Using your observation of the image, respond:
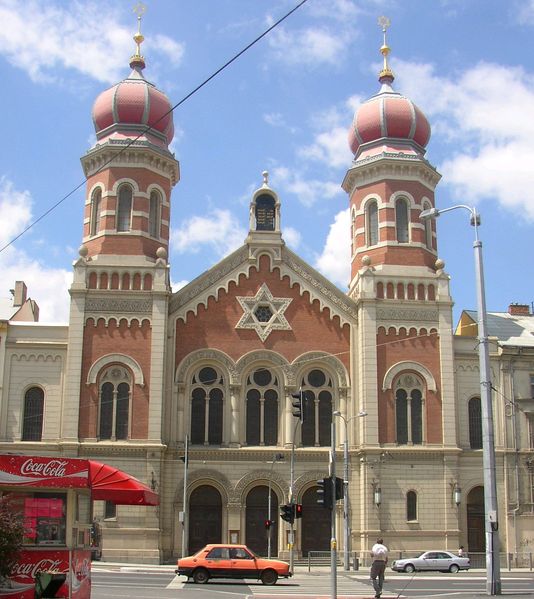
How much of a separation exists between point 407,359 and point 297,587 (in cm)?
1922

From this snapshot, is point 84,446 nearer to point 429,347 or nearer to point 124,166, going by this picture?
point 124,166

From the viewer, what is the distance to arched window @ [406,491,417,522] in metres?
44.7

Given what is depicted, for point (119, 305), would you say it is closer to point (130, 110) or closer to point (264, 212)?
point (264, 212)

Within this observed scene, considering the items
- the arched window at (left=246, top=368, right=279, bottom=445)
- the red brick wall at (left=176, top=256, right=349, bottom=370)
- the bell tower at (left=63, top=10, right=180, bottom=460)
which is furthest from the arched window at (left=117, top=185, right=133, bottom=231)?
the arched window at (left=246, top=368, right=279, bottom=445)

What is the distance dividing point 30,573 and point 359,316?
31.7 m

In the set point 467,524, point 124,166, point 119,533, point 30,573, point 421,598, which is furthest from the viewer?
point 124,166

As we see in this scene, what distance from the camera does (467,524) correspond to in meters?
45.6

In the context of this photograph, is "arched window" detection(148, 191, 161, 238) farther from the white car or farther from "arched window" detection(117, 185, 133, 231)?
the white car

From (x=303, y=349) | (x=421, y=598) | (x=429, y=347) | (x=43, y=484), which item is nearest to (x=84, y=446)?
(x=303, y=349)

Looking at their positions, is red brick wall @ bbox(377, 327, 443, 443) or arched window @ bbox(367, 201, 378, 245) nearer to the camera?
red brick wall @ bbox(377, 327, 443, 443)

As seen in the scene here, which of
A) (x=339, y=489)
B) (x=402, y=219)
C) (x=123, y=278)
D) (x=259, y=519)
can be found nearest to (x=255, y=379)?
(x=259, y=519)

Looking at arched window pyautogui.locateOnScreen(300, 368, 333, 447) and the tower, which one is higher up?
the tower

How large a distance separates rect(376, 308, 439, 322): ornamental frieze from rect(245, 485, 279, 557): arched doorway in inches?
428

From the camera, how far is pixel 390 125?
50.6 m
